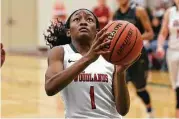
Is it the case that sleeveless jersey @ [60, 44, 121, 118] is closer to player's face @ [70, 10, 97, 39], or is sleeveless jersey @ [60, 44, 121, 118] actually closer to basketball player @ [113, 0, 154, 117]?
player's face @ [70, 10, 97, 39]

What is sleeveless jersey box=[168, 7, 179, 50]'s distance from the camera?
6.76 meters

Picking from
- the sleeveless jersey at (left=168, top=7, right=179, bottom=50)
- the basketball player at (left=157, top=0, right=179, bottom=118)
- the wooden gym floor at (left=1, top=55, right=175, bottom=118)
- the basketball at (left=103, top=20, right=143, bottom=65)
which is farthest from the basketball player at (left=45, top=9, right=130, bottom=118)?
the wooden gym floor at (left=1, top=55, right=175, bottom=118)

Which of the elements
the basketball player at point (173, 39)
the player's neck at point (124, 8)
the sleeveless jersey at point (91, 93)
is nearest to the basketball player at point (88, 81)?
the sleeveless jersey at point (91, 93)

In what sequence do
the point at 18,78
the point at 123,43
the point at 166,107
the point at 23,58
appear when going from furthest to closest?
1. the point at 23,58
2. the point at 18,78
3. the point at 166,107
4. the point at 123,43

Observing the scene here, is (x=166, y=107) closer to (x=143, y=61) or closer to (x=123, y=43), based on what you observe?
(x=143, y=61)

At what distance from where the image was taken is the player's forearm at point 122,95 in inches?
130

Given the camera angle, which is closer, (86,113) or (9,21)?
(86,113)

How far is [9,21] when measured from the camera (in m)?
20.4

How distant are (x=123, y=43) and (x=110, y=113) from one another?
1.85 ft

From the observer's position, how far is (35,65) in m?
16.2

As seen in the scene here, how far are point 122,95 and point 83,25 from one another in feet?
1.72

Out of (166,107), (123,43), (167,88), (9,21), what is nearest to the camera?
(123,43)

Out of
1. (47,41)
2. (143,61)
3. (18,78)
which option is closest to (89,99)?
(47,41)

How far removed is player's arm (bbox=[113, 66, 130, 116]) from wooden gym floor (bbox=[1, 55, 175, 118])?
4.17 meters
